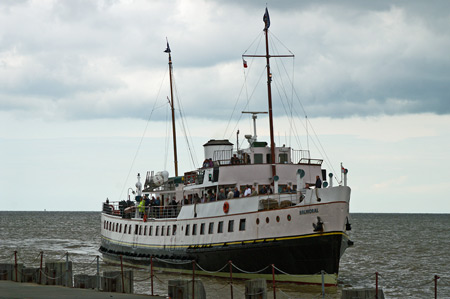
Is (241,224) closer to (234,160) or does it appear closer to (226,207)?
(226,207)

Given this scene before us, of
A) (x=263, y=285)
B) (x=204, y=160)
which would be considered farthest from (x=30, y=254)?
(x=263, y=285)

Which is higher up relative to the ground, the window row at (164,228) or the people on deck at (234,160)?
the people on deck at (234,160)

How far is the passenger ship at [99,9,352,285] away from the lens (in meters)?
35.2

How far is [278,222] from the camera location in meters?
36.5

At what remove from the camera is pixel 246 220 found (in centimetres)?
3844

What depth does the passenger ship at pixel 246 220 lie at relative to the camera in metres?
35.2

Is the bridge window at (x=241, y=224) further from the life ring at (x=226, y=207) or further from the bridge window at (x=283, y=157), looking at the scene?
the bridge window at (x=283, y=157)

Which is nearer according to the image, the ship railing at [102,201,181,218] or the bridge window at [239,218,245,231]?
the bridge window at [239,218,245,231]

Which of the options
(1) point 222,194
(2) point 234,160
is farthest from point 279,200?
(2) point 234,160

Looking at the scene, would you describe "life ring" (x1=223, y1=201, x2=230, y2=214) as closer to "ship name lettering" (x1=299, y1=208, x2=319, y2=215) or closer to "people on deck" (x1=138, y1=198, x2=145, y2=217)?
"ship name lettering" (x1=299, y1=208, x2=319, y2=215)

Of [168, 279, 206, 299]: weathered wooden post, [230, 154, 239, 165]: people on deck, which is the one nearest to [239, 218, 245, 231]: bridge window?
[230, 154, 239, 165]: people on deck

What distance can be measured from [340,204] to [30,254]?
3797cm

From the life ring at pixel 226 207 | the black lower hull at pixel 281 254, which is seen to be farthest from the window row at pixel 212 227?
the black lower hull at pixel 281 254

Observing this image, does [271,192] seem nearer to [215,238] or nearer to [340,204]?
[215,238]
